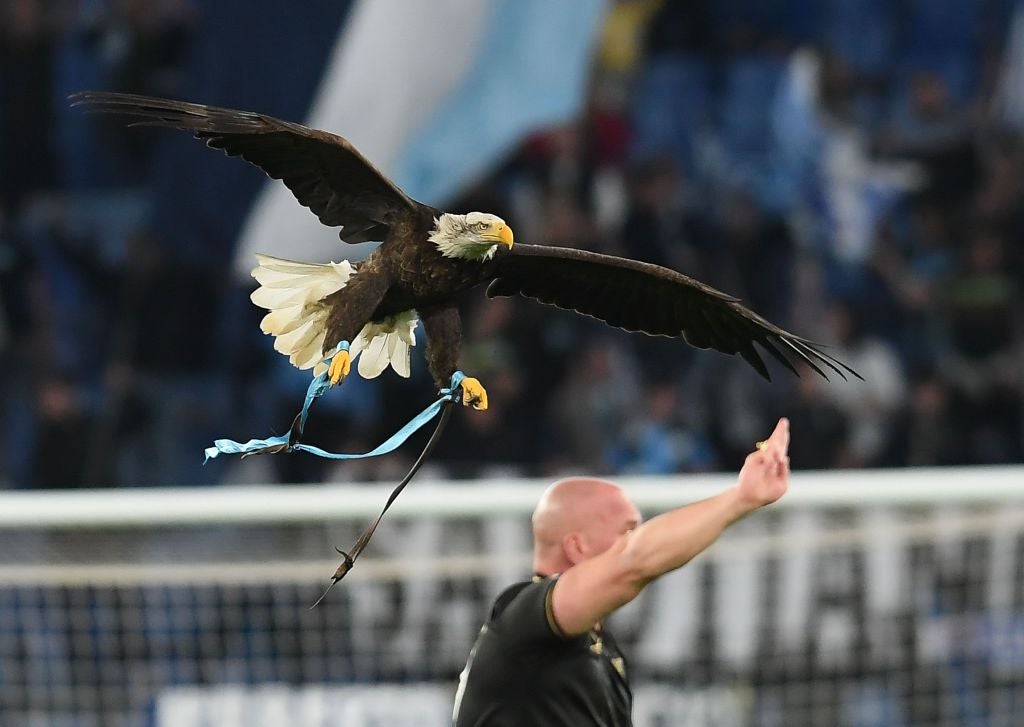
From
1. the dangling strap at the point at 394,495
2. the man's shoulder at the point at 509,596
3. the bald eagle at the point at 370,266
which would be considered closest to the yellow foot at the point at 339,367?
the bald eagle at the point at 370,266

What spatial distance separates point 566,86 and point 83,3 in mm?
2138

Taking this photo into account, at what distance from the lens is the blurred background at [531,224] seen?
257 inches

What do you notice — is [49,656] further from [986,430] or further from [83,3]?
[986,430]

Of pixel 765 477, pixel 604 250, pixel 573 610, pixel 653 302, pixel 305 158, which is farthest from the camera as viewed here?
pixel 604 250

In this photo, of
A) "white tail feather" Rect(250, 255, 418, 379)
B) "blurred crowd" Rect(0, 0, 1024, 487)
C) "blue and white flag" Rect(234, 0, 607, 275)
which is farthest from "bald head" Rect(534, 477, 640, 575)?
"blue and white flag" Rect(234, 0, 607, 275)

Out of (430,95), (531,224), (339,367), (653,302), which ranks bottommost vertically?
(339,367)

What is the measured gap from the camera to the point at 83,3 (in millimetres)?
7090

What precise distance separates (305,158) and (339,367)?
331 mm

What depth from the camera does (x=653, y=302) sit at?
7.82 ft

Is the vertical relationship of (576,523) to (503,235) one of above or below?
below

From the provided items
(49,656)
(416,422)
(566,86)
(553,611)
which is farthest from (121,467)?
(416,422)

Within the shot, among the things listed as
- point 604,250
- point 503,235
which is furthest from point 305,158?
point 604,250

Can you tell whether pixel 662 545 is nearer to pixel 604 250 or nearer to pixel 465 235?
pixel 465 235

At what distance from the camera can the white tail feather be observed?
80.0 inches
